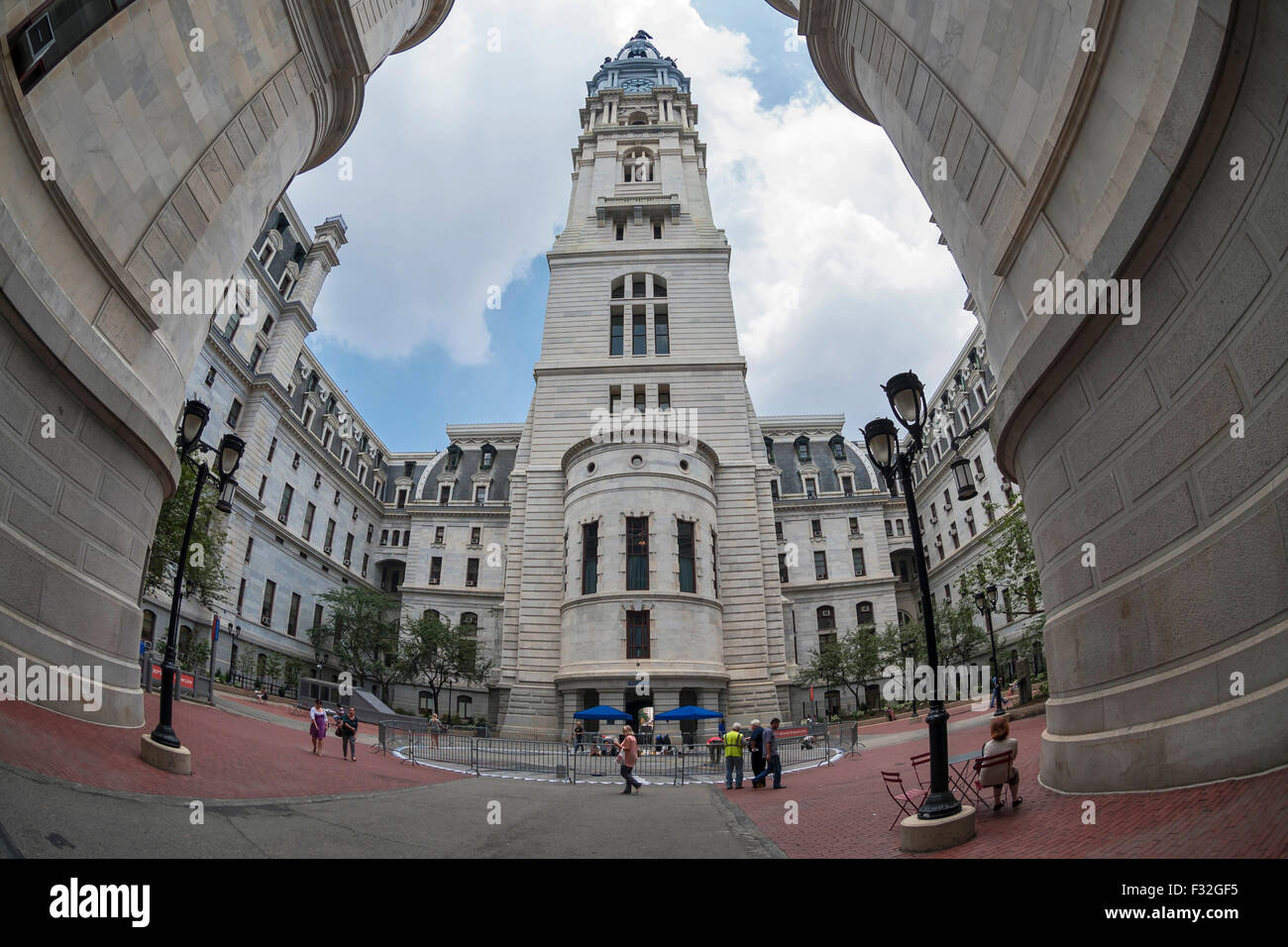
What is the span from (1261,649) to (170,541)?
96.5 feet

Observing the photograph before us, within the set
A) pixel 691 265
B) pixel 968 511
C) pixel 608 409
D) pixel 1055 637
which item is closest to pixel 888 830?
pixel 1055 637

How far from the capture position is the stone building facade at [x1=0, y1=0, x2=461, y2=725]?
27.5 feet

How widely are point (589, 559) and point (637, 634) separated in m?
4.94

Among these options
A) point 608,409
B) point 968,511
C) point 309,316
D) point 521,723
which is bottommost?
point 521,723

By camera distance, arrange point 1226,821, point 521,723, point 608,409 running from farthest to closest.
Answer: point 608,409
point 521,723
point 1226,821

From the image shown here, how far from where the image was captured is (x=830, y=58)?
18.3m

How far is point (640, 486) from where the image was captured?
116 ft

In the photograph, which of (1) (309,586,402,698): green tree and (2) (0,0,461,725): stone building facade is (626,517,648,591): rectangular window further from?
(1) (309,586,402,698): green tree

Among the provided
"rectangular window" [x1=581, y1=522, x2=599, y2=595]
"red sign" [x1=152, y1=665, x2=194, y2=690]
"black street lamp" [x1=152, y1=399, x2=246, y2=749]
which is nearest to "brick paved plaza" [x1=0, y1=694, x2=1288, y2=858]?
"black street lamp" [x1=152, y1=399, x2=246, y2=749]

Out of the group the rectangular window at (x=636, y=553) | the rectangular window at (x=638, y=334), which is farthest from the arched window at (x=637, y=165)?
the rectangular window at (x=636, y=553)

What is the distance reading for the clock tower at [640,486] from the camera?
33562 millimetres

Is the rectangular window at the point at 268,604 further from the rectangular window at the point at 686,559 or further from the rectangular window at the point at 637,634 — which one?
the rectangular window at the point at 686,559
